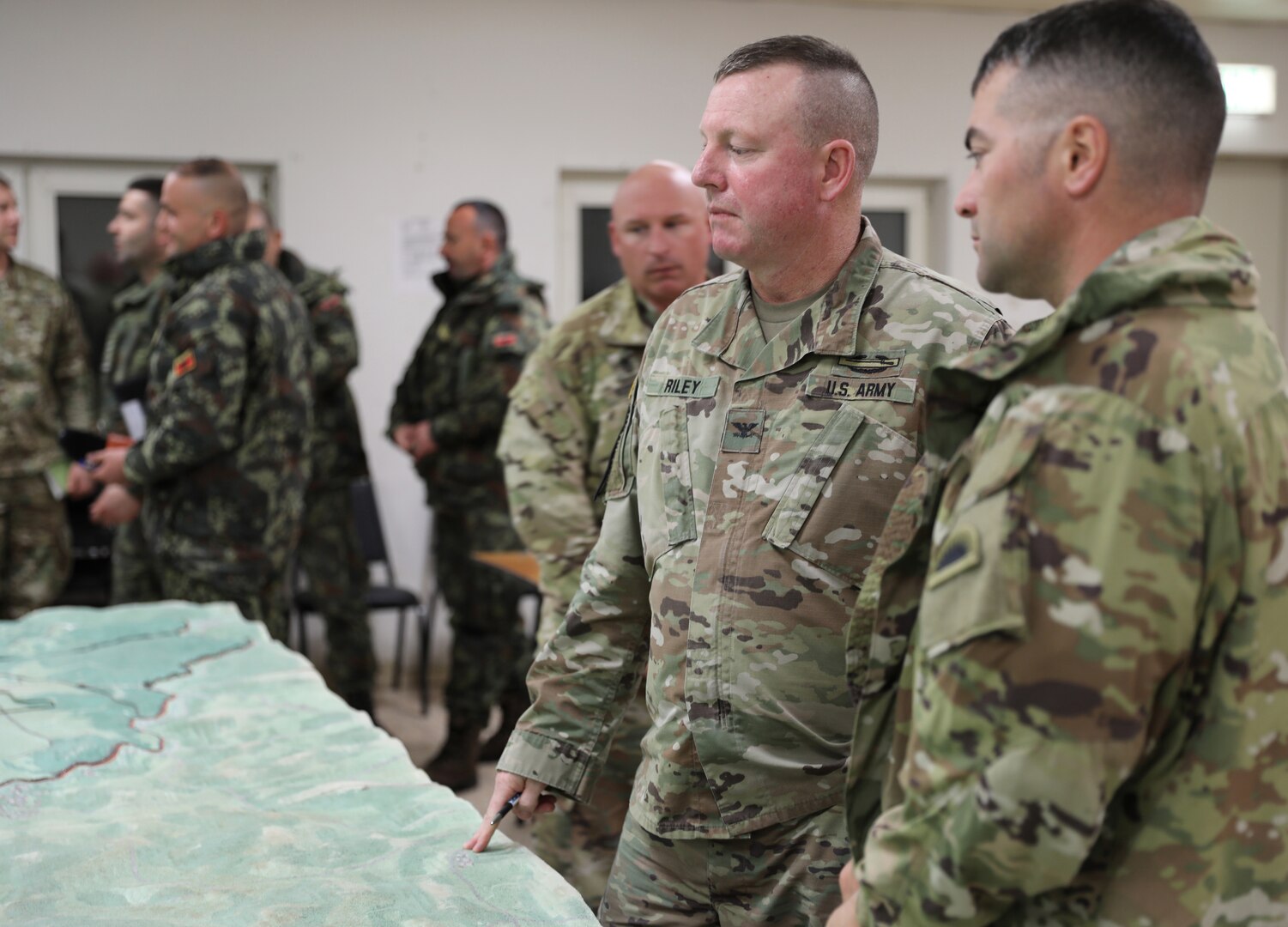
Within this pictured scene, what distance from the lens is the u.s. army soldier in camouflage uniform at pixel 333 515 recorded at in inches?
179

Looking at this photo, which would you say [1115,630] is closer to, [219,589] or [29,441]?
[219,589]

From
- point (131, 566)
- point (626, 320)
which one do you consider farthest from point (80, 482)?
point (626, 320)

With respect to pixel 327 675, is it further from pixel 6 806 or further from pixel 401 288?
pixel 6 806

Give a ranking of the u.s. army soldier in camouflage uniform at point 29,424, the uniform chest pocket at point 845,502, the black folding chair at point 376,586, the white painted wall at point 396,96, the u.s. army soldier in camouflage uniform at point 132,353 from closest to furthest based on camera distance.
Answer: the uniform chest pocket at point 845,502, the u.s. army soldier in camouflage uniform at point 132,353, the u.s. army soldier in camouflage uniform at point 29,424, the black folding chair at point 376,586, the white painted wall at point 396,96

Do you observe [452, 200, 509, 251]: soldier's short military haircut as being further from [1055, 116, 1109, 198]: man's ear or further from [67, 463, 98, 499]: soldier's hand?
[1055, 116, 1109, 198]: man's ear

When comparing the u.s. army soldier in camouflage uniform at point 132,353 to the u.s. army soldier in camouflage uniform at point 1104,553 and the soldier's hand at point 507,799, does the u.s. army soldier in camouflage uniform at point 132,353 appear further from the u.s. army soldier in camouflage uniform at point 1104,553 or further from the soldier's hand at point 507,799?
the u.s. army soldier in camouflage uniform at point 1104,553

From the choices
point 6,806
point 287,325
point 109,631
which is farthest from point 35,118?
point 6,806

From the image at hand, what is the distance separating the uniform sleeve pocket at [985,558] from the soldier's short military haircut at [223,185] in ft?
9.90

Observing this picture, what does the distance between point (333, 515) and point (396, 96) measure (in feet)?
6.14

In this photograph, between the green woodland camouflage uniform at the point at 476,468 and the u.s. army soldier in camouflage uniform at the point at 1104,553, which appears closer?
the u.s. army soldier in camouflage uniform at the point at 1104,553

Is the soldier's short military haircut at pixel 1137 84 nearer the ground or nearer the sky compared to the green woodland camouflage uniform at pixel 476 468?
nearer the sky

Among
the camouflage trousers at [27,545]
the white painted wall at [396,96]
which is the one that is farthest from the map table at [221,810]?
the white painted wall at [396,96]

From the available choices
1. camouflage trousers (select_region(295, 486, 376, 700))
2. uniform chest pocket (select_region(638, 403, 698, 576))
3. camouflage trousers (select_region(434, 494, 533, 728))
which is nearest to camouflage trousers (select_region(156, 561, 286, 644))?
camouflage trousers (select_region(434, 494, 533, 728))

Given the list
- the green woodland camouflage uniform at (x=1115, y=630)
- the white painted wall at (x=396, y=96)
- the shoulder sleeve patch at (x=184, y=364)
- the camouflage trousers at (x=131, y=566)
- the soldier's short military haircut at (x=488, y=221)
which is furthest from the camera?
the white painted wall at (x=396, y=96)
